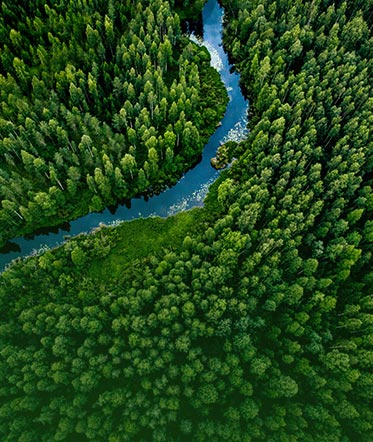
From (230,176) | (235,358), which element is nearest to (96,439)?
(235,358)

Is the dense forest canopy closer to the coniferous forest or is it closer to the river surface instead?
the coniferous forest

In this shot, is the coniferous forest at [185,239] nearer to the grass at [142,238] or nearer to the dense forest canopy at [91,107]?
the grass at [142,238]

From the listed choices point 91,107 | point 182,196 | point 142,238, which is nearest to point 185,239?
point 142,238

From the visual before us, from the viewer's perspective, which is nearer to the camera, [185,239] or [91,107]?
[185,239]

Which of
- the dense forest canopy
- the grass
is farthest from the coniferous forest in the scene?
the dense forest canopy

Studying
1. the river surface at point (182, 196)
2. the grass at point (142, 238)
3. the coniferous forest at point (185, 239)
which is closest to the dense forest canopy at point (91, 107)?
the coniferous forest at point (185, 239)

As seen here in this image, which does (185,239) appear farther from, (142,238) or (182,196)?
(182,196)
